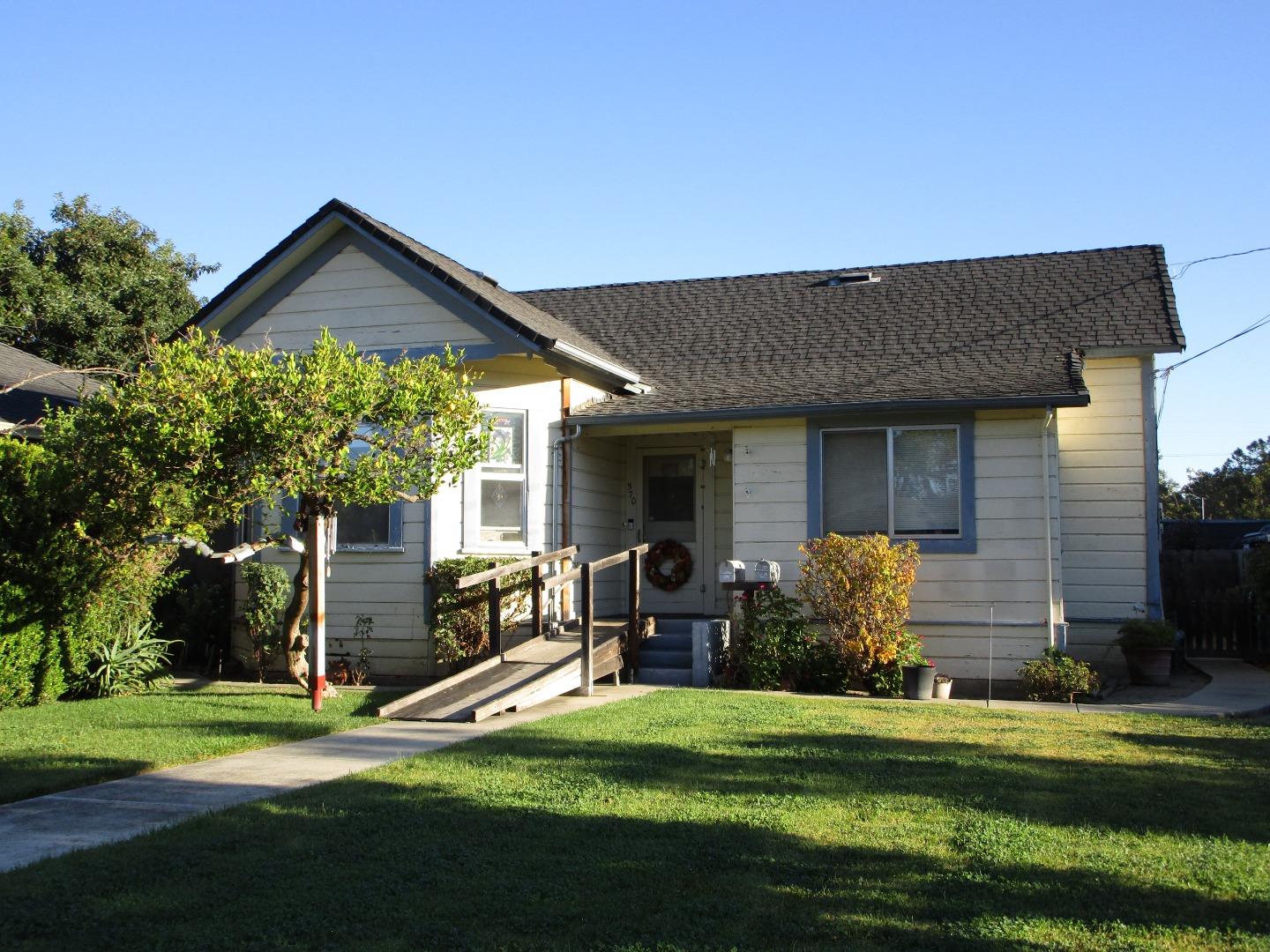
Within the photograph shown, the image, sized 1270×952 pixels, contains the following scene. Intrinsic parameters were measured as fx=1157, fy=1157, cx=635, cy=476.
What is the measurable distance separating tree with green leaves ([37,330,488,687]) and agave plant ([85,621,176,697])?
145 centimetres

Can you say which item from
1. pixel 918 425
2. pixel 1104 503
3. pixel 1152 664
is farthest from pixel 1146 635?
pixel 918 425

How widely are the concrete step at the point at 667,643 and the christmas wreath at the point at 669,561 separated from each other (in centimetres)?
181

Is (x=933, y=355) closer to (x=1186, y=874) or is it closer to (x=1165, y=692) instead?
(x=1165, y=692)

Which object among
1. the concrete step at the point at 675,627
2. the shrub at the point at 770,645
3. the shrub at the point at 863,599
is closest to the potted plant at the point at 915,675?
the shrub at the point at 863,599

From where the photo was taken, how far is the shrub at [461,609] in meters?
12.6

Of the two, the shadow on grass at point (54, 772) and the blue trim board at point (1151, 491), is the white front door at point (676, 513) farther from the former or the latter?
the shadow on grass at point (54, 772)

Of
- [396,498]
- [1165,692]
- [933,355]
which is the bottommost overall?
[1165,692]

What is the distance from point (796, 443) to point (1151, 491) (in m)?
4.50

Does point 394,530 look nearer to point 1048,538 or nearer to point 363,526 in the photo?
point 363,526

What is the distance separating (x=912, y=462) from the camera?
44.2 ft

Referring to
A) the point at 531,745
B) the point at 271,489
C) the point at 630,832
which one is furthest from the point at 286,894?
the point at 271,489

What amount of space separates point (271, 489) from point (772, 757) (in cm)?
489

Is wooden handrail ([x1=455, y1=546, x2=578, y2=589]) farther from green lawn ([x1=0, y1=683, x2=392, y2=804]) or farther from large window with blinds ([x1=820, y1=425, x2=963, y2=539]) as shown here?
large window with blinds ([x1=820, y1=425, x2=963, y2=539])

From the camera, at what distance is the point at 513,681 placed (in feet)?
36.5
